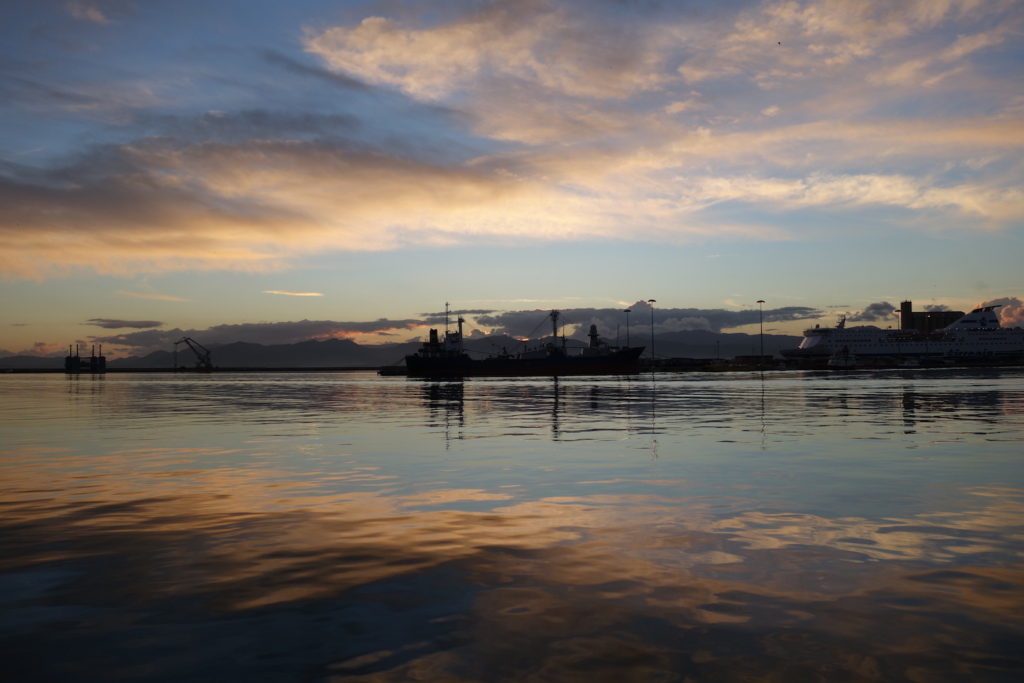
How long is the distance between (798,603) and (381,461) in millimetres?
15248

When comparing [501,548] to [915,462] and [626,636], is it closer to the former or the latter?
[626,636]

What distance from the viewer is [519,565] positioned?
9.65 metres

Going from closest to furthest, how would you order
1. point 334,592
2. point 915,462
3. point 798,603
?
point 798,603 → point 334,592 → point 915,462

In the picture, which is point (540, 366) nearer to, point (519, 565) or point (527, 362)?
point (527, 362)

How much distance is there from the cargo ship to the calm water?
14029 cm

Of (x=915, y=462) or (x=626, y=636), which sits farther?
(x=915, y=462)

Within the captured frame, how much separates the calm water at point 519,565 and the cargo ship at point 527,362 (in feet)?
460

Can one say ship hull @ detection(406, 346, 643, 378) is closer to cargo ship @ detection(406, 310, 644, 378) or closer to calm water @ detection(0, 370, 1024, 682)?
cargo ship @ detection(406, 310, 644, 378)

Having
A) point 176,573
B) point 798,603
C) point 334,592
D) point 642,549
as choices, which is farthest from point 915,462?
point 176,573

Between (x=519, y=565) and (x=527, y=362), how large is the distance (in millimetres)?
153525

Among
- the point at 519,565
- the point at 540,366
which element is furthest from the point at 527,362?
the point at 519,565

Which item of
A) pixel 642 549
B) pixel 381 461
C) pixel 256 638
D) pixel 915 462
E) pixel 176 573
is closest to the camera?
pixel 256 638

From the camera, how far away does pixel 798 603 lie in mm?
7805

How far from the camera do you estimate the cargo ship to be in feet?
534
